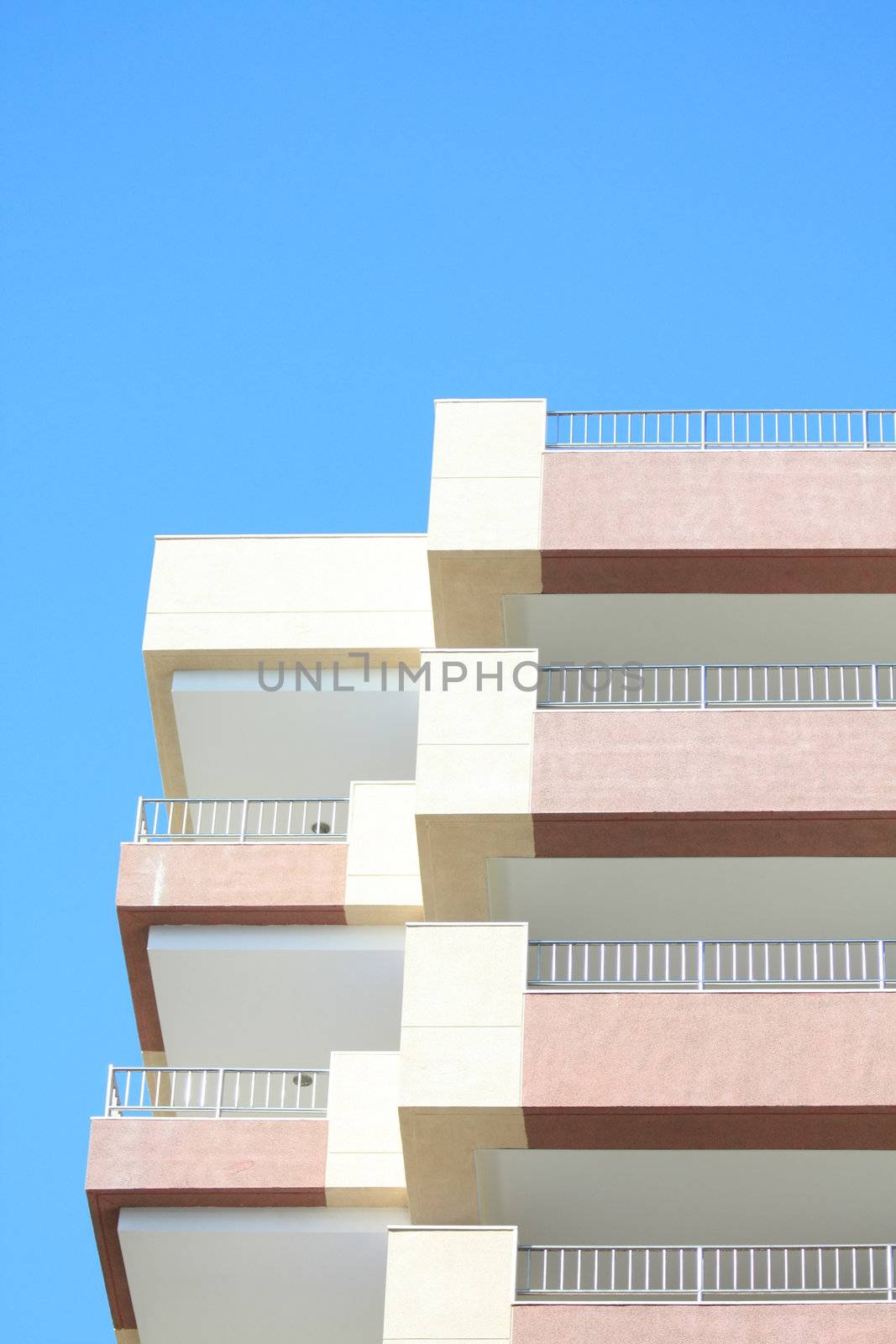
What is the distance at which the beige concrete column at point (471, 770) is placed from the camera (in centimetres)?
2500

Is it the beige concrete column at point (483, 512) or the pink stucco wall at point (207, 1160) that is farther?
the beige concrete column at point (483, 512)

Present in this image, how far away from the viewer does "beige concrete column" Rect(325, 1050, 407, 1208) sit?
79.6 feet

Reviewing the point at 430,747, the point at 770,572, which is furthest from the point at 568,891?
the point at 770,572

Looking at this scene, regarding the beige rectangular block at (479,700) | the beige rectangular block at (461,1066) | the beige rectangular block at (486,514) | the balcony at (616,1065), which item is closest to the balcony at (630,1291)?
the balcony at (616,1065)

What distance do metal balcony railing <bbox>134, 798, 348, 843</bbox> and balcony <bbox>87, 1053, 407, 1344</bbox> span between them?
4.27m

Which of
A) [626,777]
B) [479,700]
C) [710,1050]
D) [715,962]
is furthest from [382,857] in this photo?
[710,1050]

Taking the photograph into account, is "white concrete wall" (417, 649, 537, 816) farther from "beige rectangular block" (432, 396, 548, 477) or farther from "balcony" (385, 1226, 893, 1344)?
"balcony" (385, 1226, 893, 1344)

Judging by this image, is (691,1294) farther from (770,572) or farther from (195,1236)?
(770,572)

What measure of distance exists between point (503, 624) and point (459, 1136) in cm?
715

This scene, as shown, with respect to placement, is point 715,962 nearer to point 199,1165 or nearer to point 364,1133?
point 364,1133

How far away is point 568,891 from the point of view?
85.3 ft

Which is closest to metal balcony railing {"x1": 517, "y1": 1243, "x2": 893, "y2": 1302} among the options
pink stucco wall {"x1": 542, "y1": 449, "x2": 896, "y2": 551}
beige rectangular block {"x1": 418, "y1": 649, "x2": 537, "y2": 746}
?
beige rectangular block {"x1": 418, "y1": 649, "x2": 537, "y2": 746}

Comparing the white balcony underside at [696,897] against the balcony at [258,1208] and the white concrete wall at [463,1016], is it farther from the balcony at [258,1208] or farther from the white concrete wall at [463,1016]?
the balcony at [258,1208]

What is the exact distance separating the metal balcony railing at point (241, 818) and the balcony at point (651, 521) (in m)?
3.32
